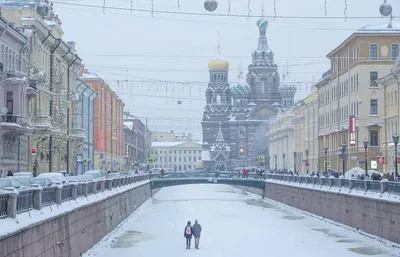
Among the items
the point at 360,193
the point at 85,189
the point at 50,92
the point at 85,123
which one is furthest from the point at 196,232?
the point at 85,123

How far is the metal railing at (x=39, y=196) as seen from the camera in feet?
86.1

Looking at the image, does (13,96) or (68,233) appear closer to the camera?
(68,233)

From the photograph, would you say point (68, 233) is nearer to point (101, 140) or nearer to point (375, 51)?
point (375, 51)

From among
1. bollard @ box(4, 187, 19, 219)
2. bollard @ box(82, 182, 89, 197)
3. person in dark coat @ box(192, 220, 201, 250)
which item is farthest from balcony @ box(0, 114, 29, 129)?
bollard @ box(4, 187, 19, 219)

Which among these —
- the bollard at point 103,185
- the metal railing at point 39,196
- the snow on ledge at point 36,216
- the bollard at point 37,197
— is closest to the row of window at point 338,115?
the bollard at point 103,185

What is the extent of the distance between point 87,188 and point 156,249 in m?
5.19

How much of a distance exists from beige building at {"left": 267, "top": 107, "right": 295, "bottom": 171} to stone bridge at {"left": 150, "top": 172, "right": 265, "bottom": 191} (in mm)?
30349

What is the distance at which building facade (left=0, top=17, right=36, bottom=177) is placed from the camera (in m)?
61.1

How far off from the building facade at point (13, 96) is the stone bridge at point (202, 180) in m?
49.0

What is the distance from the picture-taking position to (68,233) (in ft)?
118

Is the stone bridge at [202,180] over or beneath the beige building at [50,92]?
beneath

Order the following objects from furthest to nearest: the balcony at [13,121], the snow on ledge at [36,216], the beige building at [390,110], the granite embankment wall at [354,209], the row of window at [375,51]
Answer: the row of window at [375,51] < the beige building at [390,110] < the balcony at [13,121] < the granite embankment wall at [354,209] < the snow on ledge at [36,216]

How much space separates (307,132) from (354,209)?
87.9m

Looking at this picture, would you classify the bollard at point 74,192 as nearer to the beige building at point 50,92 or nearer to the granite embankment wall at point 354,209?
the granite embankment wall at point 354,209
